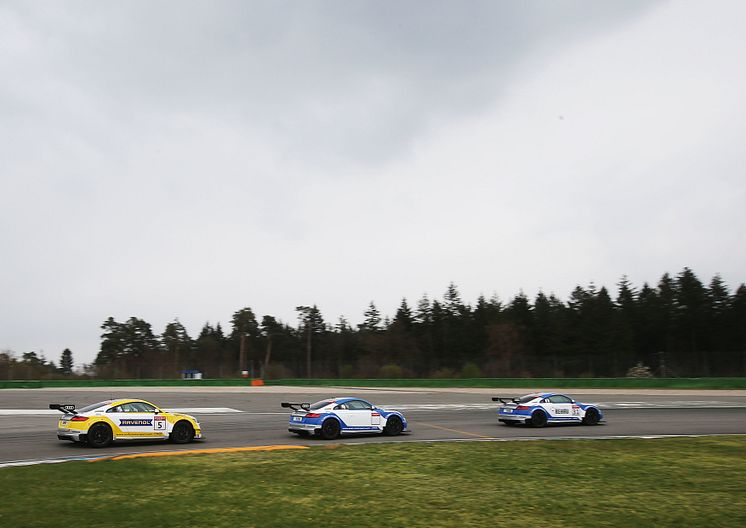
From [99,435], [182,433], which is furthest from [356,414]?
[99,435]

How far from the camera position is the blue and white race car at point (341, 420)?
18.9m

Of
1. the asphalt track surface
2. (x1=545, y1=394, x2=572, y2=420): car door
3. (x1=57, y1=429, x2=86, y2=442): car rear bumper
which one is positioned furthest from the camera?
(x1=545, y1=394, x2=572, y2=420): car door

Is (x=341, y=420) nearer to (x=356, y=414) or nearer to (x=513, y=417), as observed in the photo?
(x=356, y=414)

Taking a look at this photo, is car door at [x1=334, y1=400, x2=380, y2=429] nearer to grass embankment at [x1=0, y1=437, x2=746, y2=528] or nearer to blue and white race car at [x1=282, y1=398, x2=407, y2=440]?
blue and white race car at [x1=282, y1=398, x2=407, y2=440]

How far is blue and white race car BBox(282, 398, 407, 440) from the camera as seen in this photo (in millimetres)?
18906

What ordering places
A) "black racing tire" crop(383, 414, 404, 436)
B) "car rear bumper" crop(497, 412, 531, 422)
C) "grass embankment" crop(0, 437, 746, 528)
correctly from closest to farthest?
"grass embankment" crop(0, 437, 746, 528), "black racing tire" crop(383, 414, 404, 436), "car rear bumper" crop(497, 412, 531, 422)

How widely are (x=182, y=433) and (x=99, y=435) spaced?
6.88 feet

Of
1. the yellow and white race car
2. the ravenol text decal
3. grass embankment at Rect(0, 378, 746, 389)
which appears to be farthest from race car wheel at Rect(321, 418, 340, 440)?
grass embankment at Rect(0, 378, 746, 389)

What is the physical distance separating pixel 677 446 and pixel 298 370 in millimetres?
54037

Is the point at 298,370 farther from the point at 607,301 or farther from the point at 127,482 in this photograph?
the point at 127,482

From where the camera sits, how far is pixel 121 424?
17.2m

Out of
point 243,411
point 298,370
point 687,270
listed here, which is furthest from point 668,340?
point 243,411

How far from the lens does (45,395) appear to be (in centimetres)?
3872

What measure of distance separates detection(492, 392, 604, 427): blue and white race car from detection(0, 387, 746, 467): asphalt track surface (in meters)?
0.34
